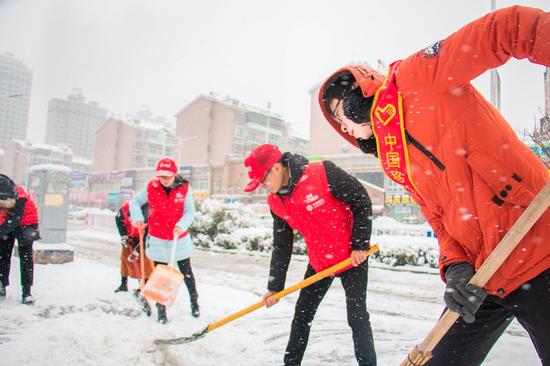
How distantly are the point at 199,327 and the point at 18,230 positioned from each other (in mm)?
2587

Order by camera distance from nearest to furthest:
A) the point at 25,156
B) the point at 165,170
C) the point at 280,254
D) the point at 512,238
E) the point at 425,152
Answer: the point at 512,238
the point at 425,152
the point at 280,254
the point at 165,170
the point at 25,156

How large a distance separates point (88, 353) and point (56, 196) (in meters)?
5.99

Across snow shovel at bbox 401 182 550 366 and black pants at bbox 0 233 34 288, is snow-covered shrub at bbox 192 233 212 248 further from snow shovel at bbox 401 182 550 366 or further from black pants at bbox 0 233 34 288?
snow shovel at bbox 401 182 550 366

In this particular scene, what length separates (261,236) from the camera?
10945 millimetres

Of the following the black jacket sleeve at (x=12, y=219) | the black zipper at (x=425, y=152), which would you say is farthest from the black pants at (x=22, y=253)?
the black zipper at (x=425, y=152)

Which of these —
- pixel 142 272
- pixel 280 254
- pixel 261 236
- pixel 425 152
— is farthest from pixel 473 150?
pixel 261 236

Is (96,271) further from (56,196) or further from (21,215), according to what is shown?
(21,215)

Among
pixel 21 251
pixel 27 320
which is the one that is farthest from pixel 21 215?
pixel 27 320

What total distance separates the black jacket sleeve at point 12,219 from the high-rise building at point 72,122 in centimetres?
9645

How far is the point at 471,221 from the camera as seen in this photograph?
52.1 inches

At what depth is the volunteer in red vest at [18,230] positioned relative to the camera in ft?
13.3

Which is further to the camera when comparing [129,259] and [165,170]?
[129,259]

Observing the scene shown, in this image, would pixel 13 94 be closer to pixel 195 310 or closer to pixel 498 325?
pixel 195 310

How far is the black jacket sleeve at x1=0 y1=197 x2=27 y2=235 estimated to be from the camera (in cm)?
405
